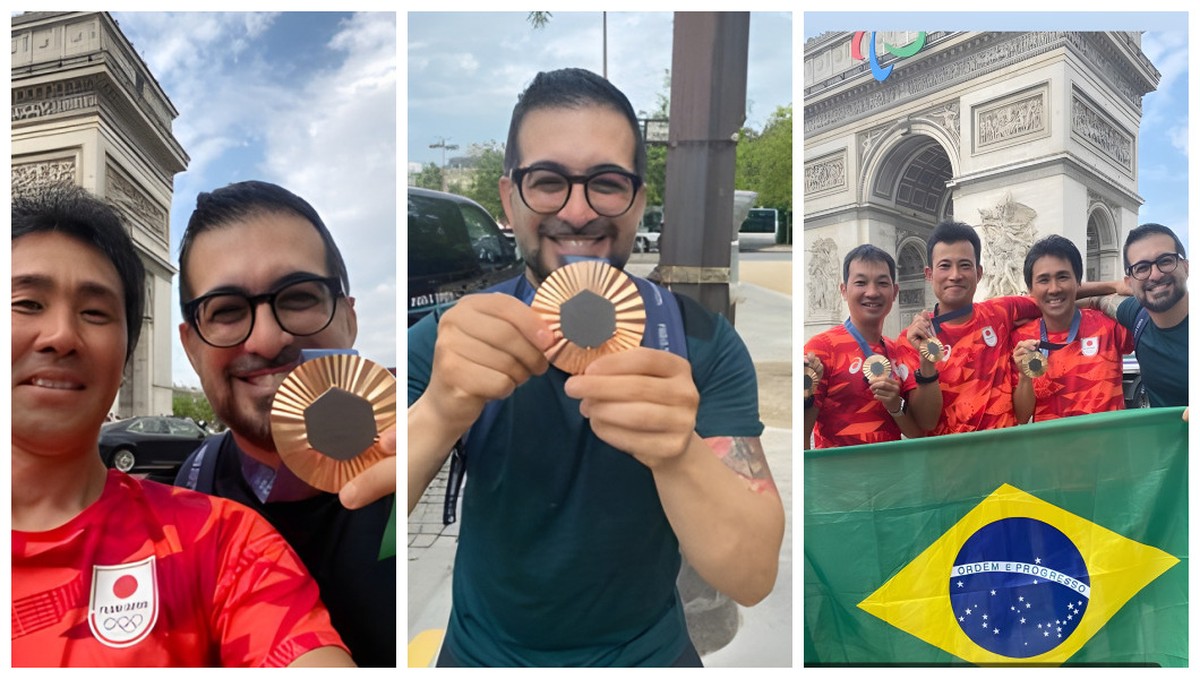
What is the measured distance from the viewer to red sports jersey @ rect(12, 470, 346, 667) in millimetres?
3104

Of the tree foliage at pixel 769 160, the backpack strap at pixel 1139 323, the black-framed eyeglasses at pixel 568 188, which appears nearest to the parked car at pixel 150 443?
the black-framed eyeglasses at pixel 568 188

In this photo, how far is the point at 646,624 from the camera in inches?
131

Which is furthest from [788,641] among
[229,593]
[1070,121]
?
[1070,121]

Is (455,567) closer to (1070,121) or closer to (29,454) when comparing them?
(29,454)

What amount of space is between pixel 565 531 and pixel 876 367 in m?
1.38

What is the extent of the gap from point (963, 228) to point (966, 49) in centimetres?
72

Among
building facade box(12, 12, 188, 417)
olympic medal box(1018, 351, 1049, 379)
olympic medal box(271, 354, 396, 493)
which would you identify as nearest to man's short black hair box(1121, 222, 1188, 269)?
olympic medal box(1018, 351, 1049, 379)

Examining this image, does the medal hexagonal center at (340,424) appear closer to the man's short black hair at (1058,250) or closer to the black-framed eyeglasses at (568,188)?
the black-framed eyeglasses at (568,188)

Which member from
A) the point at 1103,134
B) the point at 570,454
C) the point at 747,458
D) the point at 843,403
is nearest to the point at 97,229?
the point at 570,454

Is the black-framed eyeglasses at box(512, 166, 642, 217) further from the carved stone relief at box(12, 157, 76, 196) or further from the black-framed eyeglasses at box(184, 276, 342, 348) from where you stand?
the carved stone relief at box(12, 157, 76, 196)

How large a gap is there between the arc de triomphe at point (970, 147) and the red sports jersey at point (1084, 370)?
0.68 ft

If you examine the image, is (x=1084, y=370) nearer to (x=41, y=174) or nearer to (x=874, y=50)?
(x=874, y=50)

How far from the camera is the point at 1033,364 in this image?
3596 millimetres

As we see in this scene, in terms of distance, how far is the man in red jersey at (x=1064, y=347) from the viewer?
359 cm
